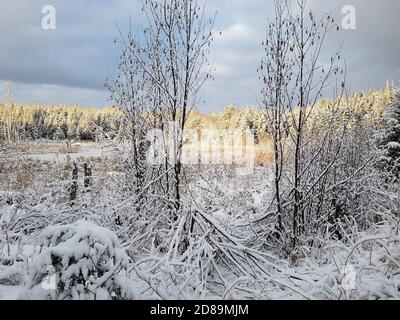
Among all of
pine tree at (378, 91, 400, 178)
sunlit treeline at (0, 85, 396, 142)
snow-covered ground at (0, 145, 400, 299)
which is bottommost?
snow-covered ground at (0, 145, 400, 299)

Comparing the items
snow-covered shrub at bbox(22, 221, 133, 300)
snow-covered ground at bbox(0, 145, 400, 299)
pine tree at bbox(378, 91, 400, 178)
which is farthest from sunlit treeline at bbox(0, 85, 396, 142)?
snow-covered shrub at bbox(22, 221, 133, 300)

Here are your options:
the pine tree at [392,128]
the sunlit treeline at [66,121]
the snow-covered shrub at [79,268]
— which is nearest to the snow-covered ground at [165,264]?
the snow-covered shrub at [79,268]

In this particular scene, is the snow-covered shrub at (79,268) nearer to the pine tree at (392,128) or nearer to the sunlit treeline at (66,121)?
the pine tree at (392,128)

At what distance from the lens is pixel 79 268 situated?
2.90 m

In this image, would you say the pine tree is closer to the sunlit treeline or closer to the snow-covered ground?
the snow-covered ground

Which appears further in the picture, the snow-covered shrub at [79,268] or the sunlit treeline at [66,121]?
the sunlit treeline at [66,121]

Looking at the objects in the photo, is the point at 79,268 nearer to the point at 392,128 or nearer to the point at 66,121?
the point at 392,128

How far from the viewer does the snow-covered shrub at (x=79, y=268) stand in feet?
9.34

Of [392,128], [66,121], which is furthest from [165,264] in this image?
[66,121]

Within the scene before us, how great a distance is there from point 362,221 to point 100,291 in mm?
5022

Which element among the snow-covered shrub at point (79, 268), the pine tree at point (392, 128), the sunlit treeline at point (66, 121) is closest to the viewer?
the snow-covered shrub at point (79, 268)

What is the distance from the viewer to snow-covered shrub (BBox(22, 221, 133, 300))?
285 cm
